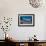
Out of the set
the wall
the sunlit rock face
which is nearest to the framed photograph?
the wall

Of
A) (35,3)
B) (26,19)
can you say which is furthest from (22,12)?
(35,3)

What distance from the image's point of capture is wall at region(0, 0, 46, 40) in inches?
195

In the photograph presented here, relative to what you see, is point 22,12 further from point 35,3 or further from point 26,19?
point 35,3

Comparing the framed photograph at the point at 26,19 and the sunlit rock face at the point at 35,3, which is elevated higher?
the sunlit rock face at the point at 35,3

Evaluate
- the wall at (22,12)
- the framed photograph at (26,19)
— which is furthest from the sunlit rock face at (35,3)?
the framed photograph at (26,19)

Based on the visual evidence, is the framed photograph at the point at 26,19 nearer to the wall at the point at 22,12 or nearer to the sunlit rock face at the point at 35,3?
the wall at the point at 22,12

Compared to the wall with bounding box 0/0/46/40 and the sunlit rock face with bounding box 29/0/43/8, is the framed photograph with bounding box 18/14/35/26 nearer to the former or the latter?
the wall with bounding box 0/0/46/40

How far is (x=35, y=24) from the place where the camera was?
4988 mm

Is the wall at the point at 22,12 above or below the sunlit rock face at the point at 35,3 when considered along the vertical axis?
below

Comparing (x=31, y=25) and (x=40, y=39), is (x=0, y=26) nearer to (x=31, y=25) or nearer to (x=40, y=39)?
(x=31, y=25)

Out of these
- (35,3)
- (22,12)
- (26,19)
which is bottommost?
(26,19)

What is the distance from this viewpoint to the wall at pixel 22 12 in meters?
4.96

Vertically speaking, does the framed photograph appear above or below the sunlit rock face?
below

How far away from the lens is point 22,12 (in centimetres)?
500
